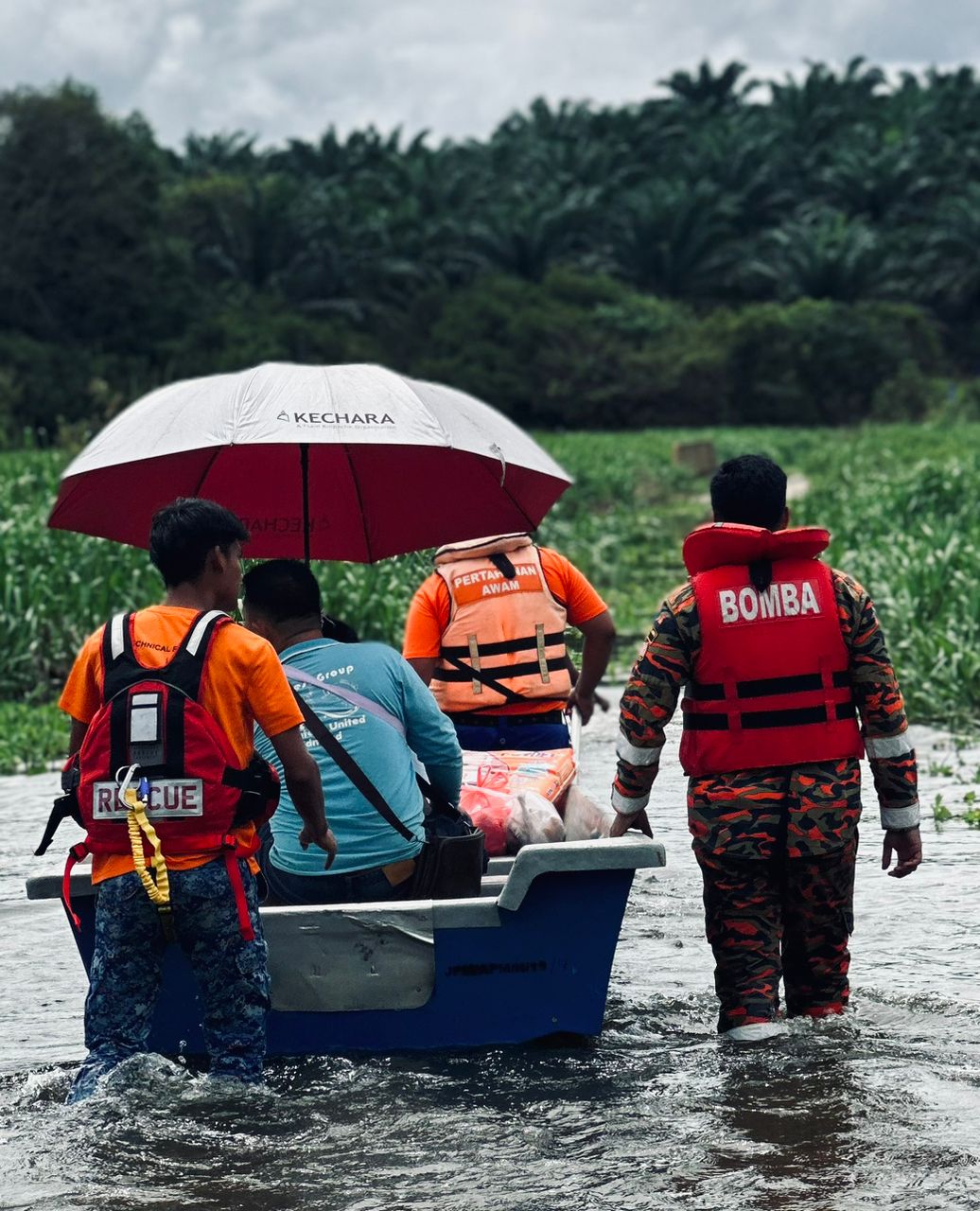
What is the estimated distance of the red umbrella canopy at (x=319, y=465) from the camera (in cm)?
570

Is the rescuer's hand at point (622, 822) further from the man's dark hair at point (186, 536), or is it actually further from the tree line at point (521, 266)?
the tree line at point (521, 266)

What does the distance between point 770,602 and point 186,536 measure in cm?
165

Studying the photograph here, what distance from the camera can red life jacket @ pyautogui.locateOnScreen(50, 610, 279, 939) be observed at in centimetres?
449

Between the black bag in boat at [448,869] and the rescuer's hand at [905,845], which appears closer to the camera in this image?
the rescuer's hand at [905,845]

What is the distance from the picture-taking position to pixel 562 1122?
4.80m

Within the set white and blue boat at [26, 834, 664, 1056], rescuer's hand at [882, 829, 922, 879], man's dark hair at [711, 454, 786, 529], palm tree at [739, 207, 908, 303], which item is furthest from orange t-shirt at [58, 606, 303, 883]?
palm tree at [739, 207, 908, 303]

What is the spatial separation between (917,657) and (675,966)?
634 cm

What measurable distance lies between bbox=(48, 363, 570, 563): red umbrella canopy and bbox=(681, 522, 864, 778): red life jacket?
47.0 inches

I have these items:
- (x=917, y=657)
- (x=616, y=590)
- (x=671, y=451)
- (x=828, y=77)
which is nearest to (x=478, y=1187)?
(x=917, y=657)

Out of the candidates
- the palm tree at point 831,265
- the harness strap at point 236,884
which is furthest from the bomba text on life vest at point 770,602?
the palm tree at point 831,265

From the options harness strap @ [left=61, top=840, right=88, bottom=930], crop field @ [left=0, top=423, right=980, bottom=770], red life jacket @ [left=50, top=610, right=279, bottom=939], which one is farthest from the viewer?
crop field @ [left=0, top=423, right=980, bottom=770]

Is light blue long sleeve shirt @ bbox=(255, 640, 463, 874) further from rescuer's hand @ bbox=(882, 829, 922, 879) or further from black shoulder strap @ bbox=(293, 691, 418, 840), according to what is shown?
rescuer's hand @ bbox=(882, 829, 922, 879)

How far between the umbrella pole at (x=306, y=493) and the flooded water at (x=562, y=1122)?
191cm

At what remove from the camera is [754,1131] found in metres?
4.63
